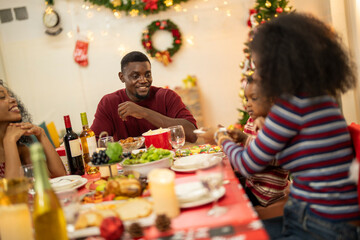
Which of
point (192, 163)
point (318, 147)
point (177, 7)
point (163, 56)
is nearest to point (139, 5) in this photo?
point (177, 7)

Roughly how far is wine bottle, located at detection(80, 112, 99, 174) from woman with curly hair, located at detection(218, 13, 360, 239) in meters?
1.05

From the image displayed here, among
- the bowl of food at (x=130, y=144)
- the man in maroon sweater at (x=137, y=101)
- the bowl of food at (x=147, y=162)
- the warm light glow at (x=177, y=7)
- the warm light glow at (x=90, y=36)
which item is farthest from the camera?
the warm light glow at (x=90, y=36)

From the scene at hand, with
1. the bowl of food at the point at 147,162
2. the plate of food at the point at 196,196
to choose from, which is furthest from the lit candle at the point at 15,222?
the bowl of food at the point at 147,162

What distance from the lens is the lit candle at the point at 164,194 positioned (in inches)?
41.4

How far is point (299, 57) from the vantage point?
115cm

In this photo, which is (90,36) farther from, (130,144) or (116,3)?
(130,144)

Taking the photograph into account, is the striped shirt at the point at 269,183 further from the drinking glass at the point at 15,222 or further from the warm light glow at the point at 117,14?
the warm light glow at the point at 117,14

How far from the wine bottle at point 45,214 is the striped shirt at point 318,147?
0.69 metres

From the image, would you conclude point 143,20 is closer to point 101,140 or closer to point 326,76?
point 101,140

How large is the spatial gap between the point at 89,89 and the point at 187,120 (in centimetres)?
307

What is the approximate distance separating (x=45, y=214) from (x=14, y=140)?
1.03 meters

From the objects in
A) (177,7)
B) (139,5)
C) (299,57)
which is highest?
(139,5)

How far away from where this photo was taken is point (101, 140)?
78.0 inches

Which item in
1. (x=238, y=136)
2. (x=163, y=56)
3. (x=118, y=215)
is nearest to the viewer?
(x=118, y=215)
